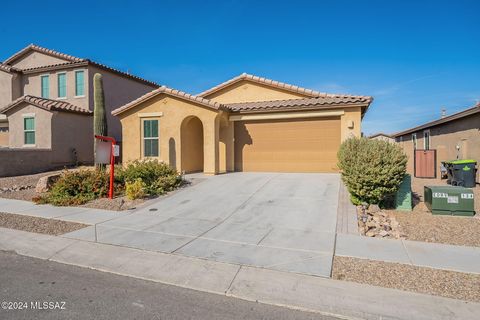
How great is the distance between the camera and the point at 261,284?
4.07m

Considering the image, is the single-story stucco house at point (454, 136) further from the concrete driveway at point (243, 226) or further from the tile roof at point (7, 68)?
the tile roof at point (7, 68)

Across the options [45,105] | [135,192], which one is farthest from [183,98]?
[45,105]

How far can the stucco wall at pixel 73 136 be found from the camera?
57.5 feet

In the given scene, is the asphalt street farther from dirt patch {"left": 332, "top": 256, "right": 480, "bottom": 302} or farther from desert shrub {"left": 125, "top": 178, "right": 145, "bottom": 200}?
desert shrub {"left": 125, "top": 178, "right": 145, "bottom": 200}

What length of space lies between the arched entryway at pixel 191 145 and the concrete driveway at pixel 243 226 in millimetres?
3402

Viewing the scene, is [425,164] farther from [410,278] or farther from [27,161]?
[27,161]

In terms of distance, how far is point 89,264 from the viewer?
4.83m

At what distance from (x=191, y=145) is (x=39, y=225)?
8291mm

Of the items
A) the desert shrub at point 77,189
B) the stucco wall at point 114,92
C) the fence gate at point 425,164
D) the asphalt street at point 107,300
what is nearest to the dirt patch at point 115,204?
the desert shrub at point 77,189

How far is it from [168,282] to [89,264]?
161cm

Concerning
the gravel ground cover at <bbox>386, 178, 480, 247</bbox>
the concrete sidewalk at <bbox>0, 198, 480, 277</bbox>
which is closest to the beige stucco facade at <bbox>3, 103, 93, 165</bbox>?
the concrete sidewalk at <bbox>0, 198, 480, 277</bbox>

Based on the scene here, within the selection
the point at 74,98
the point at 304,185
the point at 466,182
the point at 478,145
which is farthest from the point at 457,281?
the point at 74,98

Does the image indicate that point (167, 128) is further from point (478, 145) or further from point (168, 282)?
point (478, 145)

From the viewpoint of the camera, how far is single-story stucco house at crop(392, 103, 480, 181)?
516 inches
